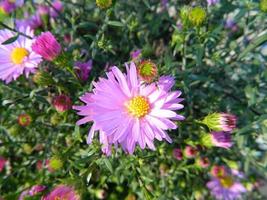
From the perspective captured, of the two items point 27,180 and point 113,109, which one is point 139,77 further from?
point 27,180

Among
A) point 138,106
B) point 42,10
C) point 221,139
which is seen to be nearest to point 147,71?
point 138,106

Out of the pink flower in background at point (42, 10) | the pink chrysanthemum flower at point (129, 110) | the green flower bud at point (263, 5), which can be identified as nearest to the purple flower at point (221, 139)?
the pink chrysanthemum flower at point (129, 110)

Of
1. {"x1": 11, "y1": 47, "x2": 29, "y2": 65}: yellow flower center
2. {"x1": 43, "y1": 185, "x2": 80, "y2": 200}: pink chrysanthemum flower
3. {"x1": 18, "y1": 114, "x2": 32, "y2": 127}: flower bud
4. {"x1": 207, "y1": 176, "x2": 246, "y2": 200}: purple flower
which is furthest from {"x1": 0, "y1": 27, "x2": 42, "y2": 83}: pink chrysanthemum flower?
{"x1": 207, "y1": 176, "x2": 246, "y2": 200}: purple flower

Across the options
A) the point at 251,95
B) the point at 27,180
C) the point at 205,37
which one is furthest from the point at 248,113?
the point at 27,180

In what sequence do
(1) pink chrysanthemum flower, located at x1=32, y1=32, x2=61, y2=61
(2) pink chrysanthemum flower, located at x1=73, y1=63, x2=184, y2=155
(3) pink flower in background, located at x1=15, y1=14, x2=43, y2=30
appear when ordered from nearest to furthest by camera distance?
1. (2) pink chrysanthemum flower, located at x1=73, y1=63, x2=184, y2=155
2. (1) pink chrysanthemum flower, located at x1=32, y1=32, x2=61, y2=61
3. (3) pink flower in background, located at x1=15, y1=14, x2=43, y2=30

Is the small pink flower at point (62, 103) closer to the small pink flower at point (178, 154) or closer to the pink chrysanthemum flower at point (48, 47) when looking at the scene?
the pink chrysanthemum flower at point (48, 47)

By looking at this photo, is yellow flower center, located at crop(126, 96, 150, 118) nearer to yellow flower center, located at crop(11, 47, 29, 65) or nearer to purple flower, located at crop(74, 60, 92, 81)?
purple flower, located at crop(74, 60, 92, 81)

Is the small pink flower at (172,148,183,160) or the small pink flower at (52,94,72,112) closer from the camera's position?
the small pink flower at (52,94,72,112)
